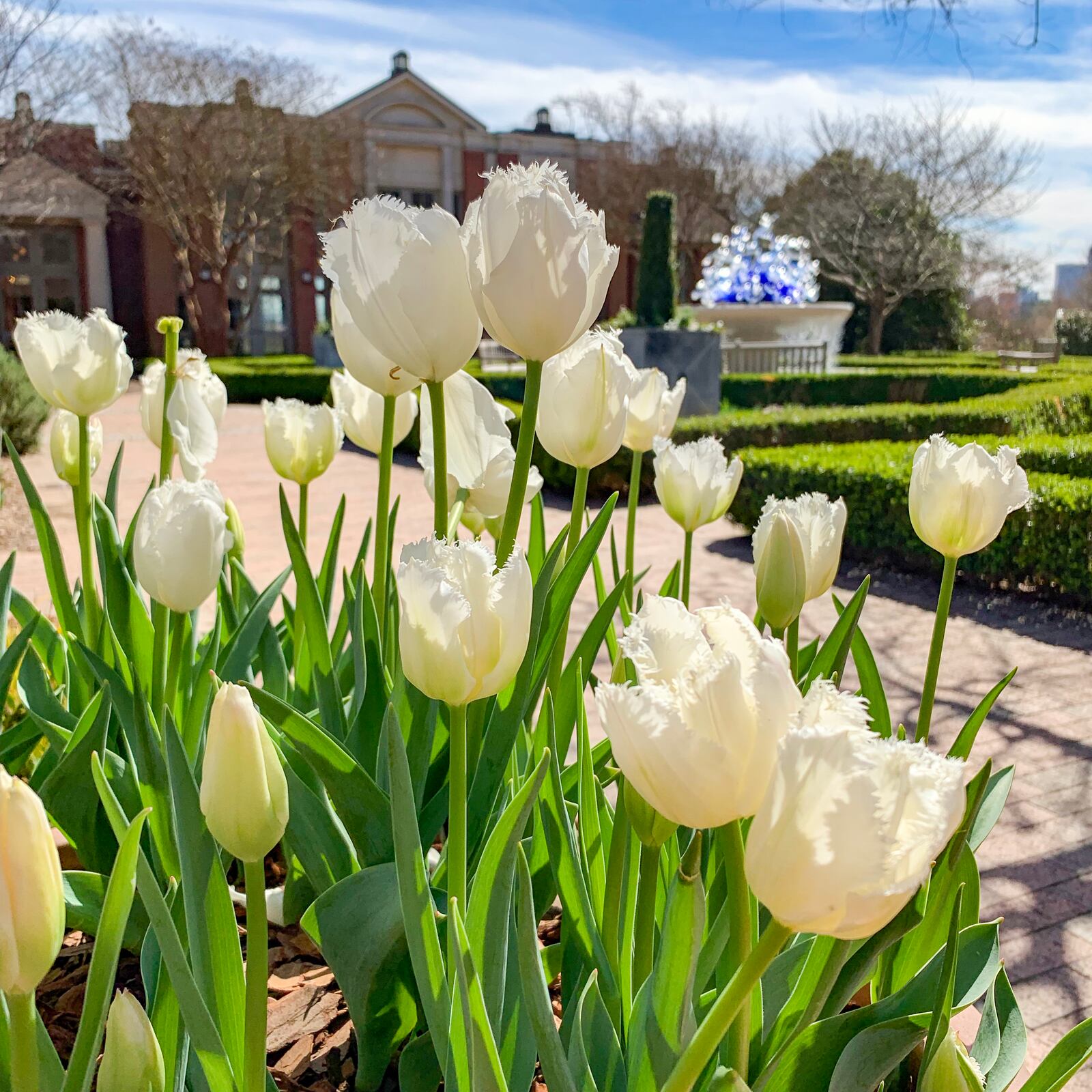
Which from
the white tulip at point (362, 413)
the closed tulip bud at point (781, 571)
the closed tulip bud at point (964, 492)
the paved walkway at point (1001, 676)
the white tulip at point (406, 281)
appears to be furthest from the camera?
the paved walkway at point (1001, 676)

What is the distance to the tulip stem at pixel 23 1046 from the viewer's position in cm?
76

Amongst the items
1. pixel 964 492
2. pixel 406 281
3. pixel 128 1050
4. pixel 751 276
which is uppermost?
pixel 751 276

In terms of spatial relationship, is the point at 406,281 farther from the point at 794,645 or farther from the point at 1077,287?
the point at 1077,287

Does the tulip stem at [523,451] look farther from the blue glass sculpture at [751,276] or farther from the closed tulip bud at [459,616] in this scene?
the blue glass sculpture at [751,276]

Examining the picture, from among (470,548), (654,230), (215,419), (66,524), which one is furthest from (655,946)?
(654,230)

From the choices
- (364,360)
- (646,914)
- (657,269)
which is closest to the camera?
(646,914)

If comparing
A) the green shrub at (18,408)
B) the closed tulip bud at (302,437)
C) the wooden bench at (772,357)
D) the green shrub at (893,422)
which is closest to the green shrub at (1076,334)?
the wooden bench at (772,357)

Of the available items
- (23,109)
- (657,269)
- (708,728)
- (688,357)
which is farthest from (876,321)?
(708,728)

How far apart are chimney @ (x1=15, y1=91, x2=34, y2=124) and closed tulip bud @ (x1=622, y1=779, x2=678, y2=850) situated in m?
18.2

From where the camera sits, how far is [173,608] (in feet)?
4.49

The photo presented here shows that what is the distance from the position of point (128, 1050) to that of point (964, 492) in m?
1.13

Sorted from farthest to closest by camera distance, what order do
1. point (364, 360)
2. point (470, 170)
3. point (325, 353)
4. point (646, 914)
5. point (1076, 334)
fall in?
point (470, 170)
point (1076, 334)
point (325, 353)
point (364, 360)
point (646, 914)

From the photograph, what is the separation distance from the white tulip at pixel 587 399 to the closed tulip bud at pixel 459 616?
0.49 metres

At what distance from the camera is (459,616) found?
87 cm
